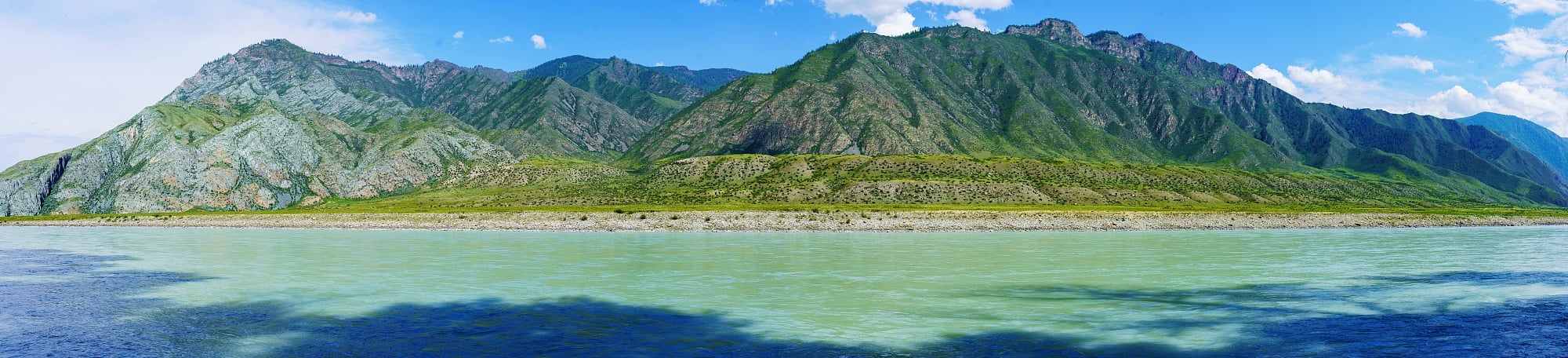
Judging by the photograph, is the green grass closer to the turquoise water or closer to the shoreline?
the shoreline

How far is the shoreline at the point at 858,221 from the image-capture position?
10506 cm

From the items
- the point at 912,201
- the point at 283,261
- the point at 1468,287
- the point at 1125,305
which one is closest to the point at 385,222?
the point at 283,261

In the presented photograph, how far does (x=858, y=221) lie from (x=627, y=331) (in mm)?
82826

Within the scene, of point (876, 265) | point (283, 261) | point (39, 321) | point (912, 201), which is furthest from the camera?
point (912, 201)

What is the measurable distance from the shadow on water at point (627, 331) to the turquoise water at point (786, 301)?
141 mm

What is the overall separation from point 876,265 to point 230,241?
68534 mm

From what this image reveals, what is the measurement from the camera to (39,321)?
2831 centimetres

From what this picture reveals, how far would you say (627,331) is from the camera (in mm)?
26531

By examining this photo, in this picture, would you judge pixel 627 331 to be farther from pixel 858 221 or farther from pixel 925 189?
pixel 925 189

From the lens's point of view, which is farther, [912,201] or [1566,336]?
[912,201]

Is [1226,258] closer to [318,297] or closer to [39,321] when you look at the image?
[318,297]

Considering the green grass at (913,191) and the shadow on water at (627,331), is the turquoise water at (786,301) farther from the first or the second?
the green grass at (913,191)

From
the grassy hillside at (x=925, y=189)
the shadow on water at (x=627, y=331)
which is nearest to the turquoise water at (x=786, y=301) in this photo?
the shadow on water at (x=627, y=331)

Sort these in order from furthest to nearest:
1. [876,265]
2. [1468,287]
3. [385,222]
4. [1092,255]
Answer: [385,222]
[1092,255]
[876,265]
[1468,287]
